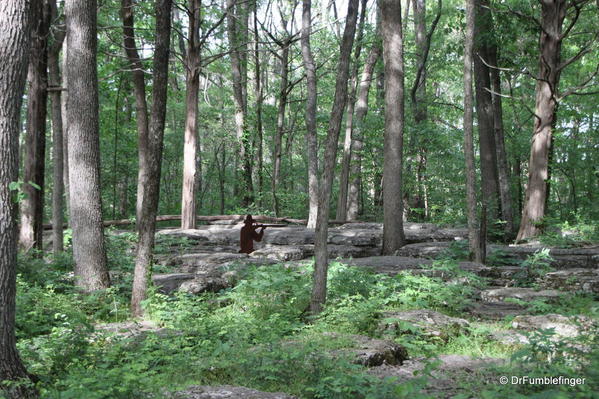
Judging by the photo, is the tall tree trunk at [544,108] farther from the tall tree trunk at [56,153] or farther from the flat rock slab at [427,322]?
the tall tree trunk at [56,153]

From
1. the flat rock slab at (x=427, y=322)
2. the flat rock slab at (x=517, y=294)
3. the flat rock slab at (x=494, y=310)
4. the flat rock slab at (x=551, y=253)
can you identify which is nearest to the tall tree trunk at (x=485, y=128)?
the flat rock slab at (x=551, y=253)

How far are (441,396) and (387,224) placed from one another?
8.76 m

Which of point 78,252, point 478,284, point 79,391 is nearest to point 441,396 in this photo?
point 79,391

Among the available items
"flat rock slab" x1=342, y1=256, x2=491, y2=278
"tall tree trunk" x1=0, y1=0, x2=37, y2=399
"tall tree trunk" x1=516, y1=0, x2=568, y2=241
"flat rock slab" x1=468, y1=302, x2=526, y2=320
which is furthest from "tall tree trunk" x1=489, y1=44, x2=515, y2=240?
"tall tree trunk" x1=0, y1=0, x2=37, y2=399

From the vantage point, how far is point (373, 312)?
7000mm

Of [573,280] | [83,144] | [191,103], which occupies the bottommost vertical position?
[573,280]

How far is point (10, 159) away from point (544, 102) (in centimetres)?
1384

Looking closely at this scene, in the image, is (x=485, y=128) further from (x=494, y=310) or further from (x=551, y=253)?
(x=494, y=310)

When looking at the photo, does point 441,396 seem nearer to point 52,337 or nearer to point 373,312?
point 373,312

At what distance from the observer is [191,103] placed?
15.1 meters

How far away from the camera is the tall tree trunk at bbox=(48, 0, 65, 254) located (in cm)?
1118

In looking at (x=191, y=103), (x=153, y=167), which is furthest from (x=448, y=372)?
(x=191, y=103)

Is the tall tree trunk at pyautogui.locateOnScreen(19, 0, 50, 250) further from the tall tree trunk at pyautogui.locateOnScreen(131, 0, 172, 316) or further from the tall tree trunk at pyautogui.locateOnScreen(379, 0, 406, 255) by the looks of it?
the tall tree trunk at pyautogui.locateOnScreen(379, 0, 406, 255)

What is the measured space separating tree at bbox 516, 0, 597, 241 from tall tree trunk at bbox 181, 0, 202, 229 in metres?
9.91
